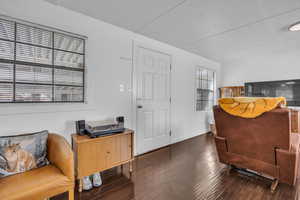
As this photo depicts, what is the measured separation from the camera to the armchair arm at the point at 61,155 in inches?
50.5

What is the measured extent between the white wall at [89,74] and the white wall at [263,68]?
2767mm

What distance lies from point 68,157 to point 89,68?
130 cm

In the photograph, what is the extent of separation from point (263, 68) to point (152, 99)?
3656 millimetres

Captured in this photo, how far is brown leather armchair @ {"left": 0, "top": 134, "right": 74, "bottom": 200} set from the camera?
1.08 metres

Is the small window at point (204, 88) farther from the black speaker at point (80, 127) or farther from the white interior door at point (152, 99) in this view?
the black speaker at point (80, 127)

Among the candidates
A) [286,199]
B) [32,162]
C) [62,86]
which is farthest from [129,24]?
[286,199]

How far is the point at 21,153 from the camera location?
136cm

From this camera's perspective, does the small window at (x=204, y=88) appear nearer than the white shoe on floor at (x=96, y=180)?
No

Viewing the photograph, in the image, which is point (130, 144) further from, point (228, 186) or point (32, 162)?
point (228, 186)

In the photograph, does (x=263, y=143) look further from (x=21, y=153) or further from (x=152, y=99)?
(x=21, y=153)

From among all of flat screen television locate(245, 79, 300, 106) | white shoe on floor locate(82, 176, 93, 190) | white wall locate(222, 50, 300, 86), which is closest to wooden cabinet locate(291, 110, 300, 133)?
flat screen television locate(245, 79, 300, 106)

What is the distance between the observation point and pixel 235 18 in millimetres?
2074

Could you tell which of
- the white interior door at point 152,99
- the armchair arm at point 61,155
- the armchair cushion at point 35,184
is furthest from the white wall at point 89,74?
the armchair cushion at point 35,184

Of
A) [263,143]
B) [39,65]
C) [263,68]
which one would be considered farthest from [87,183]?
[263,68]
